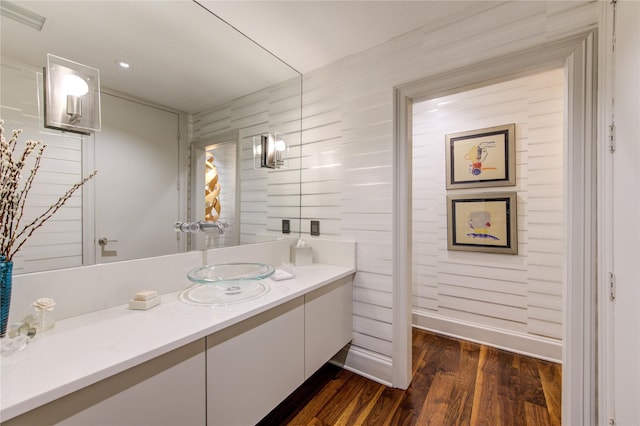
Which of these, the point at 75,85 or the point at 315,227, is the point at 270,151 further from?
the point at 75,85

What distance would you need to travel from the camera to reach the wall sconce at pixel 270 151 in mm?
2098

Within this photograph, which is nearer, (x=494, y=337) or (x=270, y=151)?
(x=270, y=151)

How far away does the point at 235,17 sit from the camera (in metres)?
1.65

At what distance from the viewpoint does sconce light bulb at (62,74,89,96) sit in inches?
45.0

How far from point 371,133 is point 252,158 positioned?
3.01 ft

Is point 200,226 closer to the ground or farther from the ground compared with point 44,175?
closer to the ground

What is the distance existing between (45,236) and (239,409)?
1080 mm

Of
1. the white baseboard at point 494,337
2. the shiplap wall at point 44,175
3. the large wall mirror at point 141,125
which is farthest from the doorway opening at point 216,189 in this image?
the white baseboard at point 494,337

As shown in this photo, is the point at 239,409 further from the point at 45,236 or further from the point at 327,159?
the point at 327,159

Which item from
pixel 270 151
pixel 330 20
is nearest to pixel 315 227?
pixel 270 151

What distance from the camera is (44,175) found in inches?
42.6

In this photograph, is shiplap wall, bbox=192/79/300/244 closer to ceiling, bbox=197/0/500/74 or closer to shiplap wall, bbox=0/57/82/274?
ceiling, bbox=197/0/500/74

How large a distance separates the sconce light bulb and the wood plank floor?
6.36ft

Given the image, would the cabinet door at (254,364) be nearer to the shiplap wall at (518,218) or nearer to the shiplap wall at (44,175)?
the shiplap wall at (44,175)
